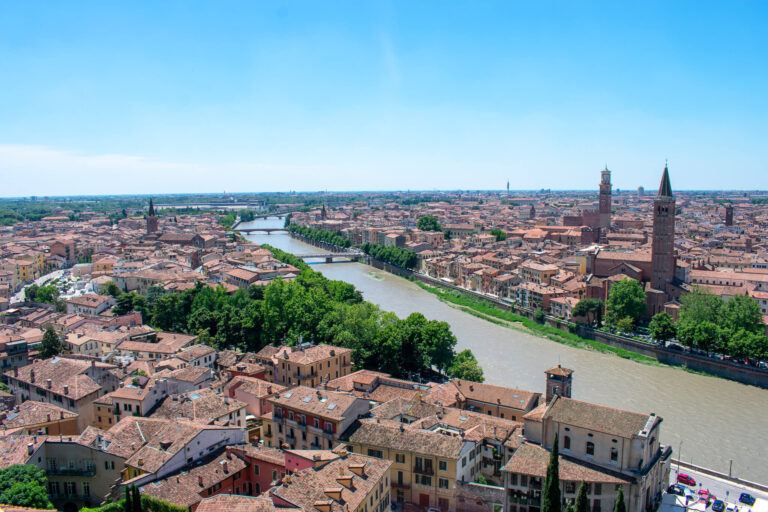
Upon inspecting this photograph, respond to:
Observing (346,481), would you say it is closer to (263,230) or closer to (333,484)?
(333,484)

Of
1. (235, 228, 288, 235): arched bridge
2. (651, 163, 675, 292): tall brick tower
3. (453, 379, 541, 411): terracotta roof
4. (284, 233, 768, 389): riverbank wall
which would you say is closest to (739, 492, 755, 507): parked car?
(453, 379, 541, 411): terracotta roof

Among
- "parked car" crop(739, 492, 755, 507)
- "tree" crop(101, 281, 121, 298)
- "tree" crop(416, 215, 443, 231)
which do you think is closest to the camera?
"parked car" crop(739, 492, 755, 507)

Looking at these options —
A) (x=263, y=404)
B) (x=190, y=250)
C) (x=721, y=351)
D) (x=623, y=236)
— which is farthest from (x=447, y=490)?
(x=623, y=236)

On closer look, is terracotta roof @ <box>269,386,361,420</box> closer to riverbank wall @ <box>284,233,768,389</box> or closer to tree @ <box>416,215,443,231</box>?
riverbank wall @ <box>284,233,768,389</box>

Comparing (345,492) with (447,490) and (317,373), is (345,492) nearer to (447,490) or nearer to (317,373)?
(447,490)

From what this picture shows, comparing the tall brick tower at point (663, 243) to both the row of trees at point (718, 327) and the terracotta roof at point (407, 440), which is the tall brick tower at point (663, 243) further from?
the terracotta roof at point (407, 440)
